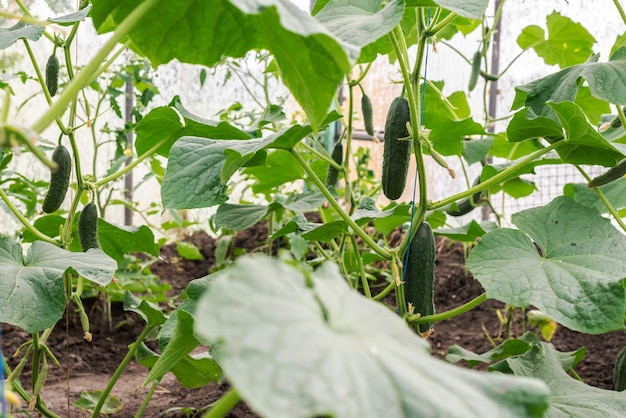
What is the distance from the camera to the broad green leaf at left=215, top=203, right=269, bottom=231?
1402mm

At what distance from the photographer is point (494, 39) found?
3680 millimetres

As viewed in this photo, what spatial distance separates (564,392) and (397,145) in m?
0.54

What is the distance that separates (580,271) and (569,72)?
1.33 ft

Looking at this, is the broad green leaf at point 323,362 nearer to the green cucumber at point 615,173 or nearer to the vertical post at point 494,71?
the green cucumber at point 615,173

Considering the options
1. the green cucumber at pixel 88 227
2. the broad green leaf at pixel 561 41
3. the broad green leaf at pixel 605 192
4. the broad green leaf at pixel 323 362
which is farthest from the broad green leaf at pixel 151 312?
the broad green leaf at pixel 561 41

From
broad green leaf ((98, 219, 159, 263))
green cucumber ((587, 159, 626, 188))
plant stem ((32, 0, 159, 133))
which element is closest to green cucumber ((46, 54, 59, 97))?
broad green leaf ((98, 219, 159, 263))

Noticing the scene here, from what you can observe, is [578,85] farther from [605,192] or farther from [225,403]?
[225,403]

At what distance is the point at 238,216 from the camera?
1.45 metres

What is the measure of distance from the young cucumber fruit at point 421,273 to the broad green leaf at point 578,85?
35 cm

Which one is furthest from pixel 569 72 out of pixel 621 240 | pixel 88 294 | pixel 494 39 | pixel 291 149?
pixel 494 39

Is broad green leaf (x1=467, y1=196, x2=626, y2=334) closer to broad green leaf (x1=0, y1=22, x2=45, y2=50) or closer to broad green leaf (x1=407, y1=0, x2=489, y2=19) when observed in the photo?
broad green leaf (x1=407, y1=0, x2=489, y2=19)

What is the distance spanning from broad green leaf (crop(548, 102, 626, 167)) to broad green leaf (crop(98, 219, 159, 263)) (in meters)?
0.91

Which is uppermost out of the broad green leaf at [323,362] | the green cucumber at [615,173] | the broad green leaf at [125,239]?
the green cucumber at [615,173]

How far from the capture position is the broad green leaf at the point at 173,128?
1.37 m
